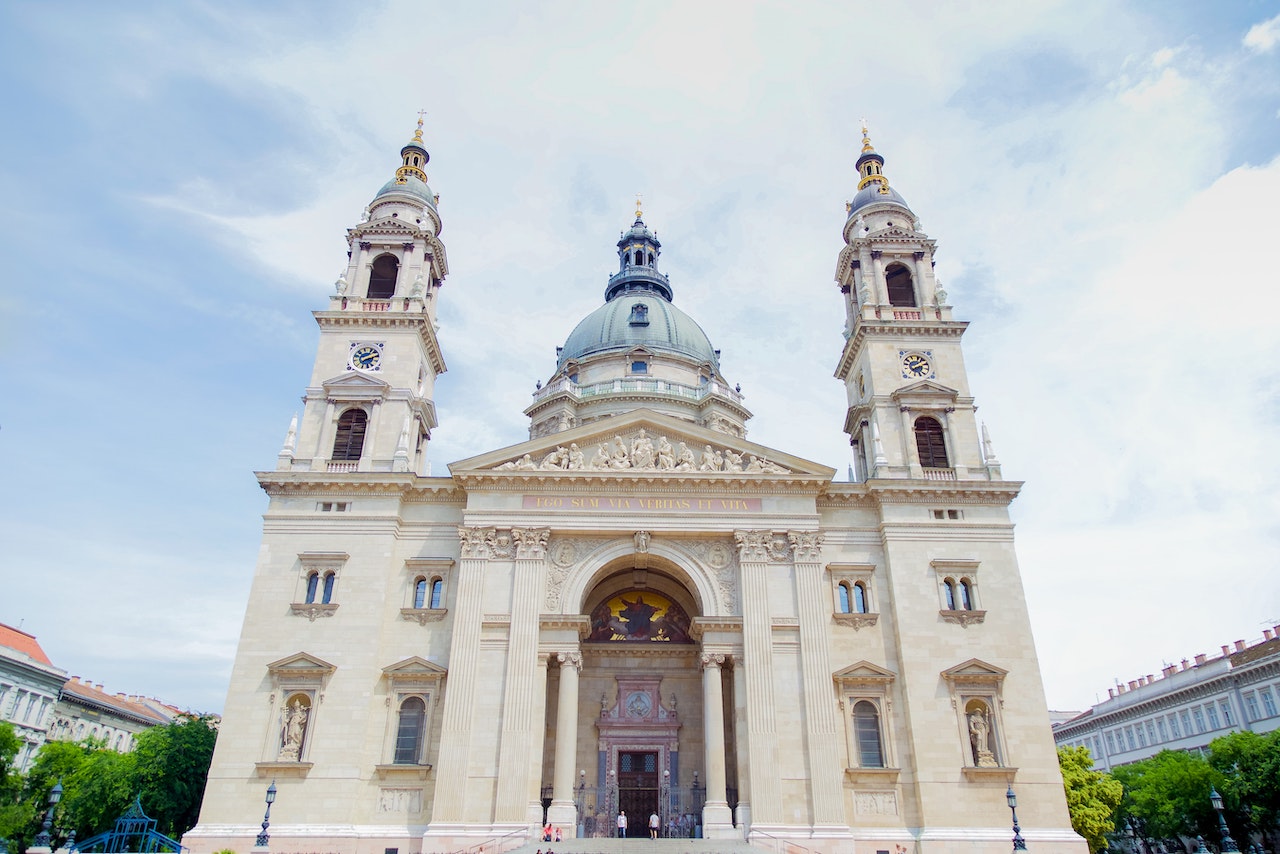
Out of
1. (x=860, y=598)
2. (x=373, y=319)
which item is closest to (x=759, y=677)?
(x=860, y=598)

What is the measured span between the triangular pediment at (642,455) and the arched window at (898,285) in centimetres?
1222

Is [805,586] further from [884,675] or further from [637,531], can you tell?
[637,531]

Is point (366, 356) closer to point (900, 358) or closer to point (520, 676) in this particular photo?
point (520, 676)

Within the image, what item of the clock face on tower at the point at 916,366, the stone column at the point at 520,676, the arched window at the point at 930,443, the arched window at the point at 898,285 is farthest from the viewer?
the arched window at the point at 898,285

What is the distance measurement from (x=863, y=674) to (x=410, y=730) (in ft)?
54.9

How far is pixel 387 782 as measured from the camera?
30219 mm

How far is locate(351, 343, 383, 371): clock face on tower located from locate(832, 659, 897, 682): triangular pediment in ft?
76.5

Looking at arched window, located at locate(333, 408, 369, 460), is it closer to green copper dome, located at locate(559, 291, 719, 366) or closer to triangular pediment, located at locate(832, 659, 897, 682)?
green copper dome, located at locate(559, 291, 719, 366)

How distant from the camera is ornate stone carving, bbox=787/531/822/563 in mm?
33281

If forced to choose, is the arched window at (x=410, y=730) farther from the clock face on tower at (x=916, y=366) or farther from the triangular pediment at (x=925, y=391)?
the clock face on tower at (x=916, y=366)

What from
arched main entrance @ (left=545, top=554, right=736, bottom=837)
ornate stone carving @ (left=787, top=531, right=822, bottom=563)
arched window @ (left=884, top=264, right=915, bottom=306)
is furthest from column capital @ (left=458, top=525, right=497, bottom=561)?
arched window @ (left=884, top=264, right=915, bottom=306)

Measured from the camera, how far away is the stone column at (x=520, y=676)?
29.1 metres

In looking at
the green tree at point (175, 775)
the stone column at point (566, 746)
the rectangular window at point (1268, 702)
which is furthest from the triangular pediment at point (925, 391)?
the green tree at point (175, 775)

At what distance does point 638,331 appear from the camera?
2194 inches
